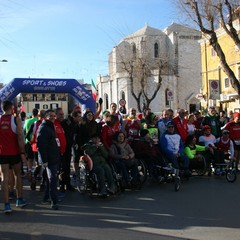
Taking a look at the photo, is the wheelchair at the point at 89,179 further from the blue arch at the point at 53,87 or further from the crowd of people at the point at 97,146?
the blue arch at the point at 53,87

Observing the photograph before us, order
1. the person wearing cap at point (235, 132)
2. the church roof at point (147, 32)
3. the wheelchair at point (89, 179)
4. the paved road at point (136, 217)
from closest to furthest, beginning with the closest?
the paved road at point (136, 217) → the wheelchair at point (89, 179) → the person wearing cap at point (235, 132) → the church roof at point (147, 32)

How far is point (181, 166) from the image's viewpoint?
32.7ft

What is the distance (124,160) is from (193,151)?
247 centimetres

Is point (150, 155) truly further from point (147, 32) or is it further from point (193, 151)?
point (147, 32)

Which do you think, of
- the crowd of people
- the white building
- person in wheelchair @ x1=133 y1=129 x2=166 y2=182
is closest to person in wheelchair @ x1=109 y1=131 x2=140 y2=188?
the crowd of people

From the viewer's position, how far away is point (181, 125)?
10.9 meters

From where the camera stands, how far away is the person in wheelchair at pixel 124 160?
8.85m

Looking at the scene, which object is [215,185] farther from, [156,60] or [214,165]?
[156,60]

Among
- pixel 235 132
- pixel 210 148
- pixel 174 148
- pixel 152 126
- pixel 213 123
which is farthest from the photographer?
pixel 213 123

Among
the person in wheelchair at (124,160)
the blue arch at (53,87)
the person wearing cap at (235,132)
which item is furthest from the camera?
the blue arch at (53,87)

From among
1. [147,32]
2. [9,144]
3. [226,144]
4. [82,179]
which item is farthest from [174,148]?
[147,32]

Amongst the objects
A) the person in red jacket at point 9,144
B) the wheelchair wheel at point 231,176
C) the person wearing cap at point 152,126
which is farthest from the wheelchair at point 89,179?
the wheelchair wheel at point 231,176

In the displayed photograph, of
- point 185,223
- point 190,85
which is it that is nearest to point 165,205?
point 185,223

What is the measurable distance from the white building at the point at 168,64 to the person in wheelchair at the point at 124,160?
45.8m
